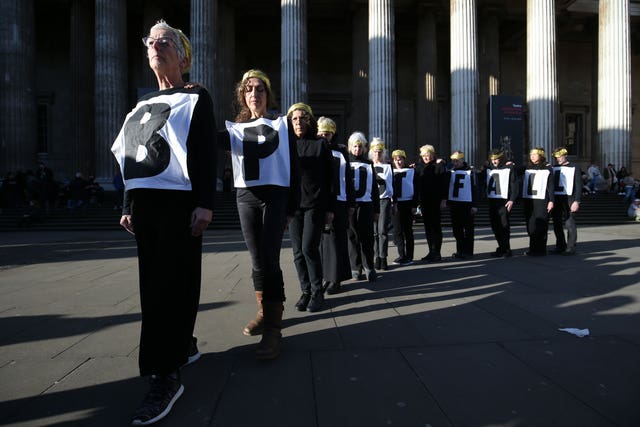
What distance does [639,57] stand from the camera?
1161 inches

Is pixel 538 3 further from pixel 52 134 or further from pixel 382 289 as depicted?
pixel 52 134

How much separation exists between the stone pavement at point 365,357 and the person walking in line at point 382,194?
123 cm

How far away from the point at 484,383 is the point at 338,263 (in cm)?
255

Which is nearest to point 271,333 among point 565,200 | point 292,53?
point 565,200

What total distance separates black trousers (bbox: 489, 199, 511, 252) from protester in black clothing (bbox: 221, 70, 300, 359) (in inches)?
218

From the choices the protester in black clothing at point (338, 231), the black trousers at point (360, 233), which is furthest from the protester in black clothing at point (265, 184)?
the black trousers at point (360, 233)

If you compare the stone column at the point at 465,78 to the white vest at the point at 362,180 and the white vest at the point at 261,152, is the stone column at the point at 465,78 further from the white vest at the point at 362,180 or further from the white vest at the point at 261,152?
the white vest at the point at 261,152

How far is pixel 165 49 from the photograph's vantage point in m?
2.38

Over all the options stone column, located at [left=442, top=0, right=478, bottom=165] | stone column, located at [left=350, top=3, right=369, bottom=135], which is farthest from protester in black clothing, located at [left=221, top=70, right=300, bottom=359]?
stone column, located at [left=350, top=3, right=369, bottom=135]

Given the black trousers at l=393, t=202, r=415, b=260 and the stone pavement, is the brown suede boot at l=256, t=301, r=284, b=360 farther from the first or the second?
the black trousers at l=393, t=202, r=415, b=260

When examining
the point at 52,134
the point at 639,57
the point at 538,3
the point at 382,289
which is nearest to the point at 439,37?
the point at 538,3

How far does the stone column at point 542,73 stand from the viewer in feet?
61.4

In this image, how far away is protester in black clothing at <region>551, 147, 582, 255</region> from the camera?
7793 millimetres

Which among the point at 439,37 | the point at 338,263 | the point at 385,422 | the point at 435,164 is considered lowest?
the point at 385,422
